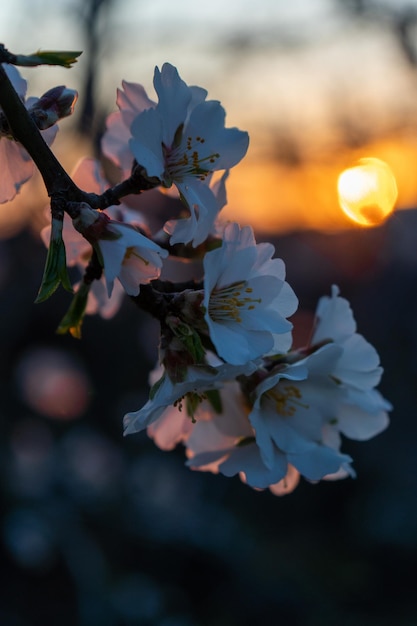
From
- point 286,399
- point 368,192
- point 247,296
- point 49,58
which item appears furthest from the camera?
point 368,192

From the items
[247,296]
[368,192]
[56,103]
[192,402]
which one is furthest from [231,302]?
[368,192]

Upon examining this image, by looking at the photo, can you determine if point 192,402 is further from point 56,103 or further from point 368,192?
point 368,192

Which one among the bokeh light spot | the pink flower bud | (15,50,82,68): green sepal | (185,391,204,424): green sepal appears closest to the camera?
(15,50,82,68): green sepal

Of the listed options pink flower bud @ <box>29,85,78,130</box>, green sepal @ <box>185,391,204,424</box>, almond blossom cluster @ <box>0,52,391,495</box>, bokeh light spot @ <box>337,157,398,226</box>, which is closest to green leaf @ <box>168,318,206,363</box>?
almond blossom cluster @ <box>0,52,391,495</box>

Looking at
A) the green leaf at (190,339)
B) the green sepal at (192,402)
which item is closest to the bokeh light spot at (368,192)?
the green sepal at (192,402)

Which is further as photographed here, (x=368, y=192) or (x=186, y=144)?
(x=368, y=192)

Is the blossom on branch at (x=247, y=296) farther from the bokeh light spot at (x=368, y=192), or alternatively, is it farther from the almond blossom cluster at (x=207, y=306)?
the bokeh light spot at (x=368, y=192)

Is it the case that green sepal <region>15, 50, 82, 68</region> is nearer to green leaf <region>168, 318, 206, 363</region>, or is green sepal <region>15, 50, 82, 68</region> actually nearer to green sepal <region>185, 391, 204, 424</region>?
green leaf <region>168, 318, 206, 363</region>
